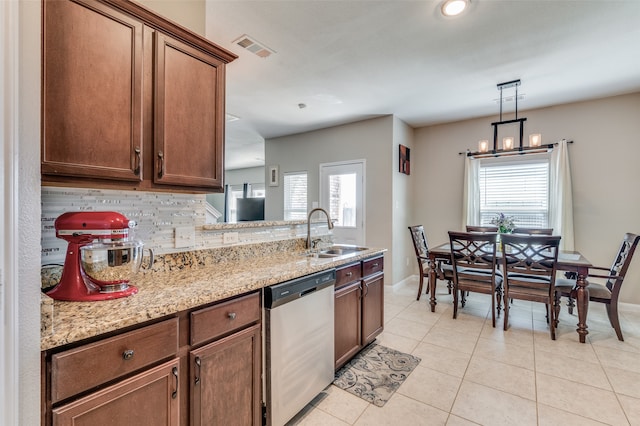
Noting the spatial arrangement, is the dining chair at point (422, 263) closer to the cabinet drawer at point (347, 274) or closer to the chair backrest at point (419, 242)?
the chair backrest at point (419, 242)

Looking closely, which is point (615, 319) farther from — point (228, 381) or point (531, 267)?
point (228, 381)

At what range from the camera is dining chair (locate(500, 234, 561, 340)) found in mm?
2773

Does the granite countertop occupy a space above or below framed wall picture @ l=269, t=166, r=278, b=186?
below

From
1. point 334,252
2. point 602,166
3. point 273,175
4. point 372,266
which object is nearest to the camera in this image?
point 372,266

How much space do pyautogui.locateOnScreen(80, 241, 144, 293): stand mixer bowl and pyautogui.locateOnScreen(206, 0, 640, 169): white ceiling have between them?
1802 millimetres

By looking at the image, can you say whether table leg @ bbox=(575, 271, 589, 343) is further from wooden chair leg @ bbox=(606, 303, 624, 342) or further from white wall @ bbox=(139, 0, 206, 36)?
white wall @ bbox=(139, 0, 206, 36)

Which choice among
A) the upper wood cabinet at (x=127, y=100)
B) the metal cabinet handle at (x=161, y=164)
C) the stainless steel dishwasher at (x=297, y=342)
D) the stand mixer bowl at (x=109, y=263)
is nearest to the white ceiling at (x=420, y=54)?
the upper wood cabinet at (x=127, y=100)

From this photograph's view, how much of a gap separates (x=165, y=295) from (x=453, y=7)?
254 centimetres

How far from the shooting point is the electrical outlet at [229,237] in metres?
2.03

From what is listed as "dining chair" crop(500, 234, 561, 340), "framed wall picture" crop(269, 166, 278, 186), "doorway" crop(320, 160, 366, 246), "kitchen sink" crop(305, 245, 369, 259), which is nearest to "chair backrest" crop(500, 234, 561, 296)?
"dining chair" crop(500, 234, 561, 340)

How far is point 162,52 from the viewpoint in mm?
1484

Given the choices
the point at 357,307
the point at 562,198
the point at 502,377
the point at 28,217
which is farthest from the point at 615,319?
the point at 28,217

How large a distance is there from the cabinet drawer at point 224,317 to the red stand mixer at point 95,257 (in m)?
0.32

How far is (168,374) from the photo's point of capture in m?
1.13
